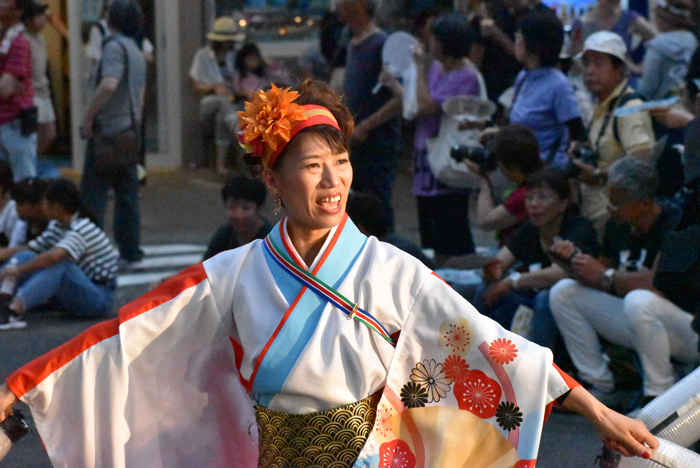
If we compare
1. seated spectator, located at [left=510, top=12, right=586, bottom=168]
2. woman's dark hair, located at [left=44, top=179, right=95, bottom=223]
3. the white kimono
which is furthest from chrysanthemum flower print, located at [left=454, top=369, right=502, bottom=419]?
woman's dark hair, located at [left=44, top=179, right=95, bottom=223]

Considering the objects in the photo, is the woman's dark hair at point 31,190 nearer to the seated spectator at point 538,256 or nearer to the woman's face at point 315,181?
the seated spectator at point 538,256

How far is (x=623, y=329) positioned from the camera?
405cm


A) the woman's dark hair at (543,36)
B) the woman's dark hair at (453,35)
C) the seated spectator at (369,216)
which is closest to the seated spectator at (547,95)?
the woman's dark hair at (543,36)

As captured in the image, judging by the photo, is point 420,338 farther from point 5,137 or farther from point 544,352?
point 5,137

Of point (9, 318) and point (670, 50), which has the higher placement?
point (670, 50)

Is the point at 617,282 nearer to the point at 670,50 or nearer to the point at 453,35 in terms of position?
the point at 670,50

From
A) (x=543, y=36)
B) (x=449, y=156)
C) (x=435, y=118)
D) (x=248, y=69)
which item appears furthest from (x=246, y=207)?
(x=248, y=69)

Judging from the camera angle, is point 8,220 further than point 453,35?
Yes

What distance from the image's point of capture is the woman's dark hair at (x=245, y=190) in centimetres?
481

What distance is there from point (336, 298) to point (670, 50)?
3.56m

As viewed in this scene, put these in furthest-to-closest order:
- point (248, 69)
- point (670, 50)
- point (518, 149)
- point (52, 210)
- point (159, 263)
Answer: point (248, 69) < point (159, 263) < point (52, 210) < point (670, 50) < point (518, 149)

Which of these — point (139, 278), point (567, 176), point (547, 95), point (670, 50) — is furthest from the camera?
point (139, 278)

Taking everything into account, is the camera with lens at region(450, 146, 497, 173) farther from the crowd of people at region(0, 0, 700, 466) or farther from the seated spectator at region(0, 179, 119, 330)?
the seated spectator at region(0, 179, 119, 330)

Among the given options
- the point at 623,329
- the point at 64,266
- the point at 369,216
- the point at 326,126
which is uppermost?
the point at 326,126
